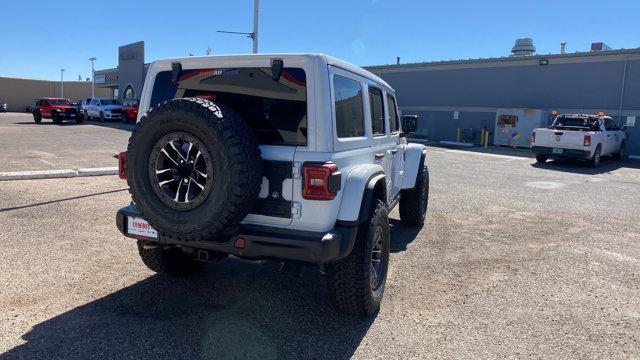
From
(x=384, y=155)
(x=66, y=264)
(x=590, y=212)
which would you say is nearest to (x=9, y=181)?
(x=66, y=264)

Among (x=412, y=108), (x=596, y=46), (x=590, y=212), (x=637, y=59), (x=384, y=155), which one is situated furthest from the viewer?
(x=412, y=108)

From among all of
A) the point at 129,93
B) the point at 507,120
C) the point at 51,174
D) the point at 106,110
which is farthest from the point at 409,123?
the point at 129,93

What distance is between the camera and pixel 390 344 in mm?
3420

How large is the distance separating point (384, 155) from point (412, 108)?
84.4 feet

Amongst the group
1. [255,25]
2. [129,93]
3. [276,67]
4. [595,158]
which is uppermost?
[255,25]

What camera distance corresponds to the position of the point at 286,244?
3229 mm

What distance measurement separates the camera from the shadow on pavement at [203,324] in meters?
3.20

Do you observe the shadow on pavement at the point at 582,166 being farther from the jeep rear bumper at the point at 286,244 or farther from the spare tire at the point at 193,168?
the spare tire at the point at 193,168

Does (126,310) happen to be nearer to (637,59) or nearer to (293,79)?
(293,79)

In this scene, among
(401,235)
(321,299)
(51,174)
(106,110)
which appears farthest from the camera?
(106,110)

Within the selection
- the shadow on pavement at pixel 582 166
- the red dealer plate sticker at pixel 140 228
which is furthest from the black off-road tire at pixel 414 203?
the shadow on pavement at pixel 582 166

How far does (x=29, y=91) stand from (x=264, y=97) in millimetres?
70750

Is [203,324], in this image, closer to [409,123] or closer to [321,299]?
[321,299]

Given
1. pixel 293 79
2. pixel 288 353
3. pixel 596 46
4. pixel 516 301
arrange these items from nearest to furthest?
pixel 288 353 < pixel 293 79 < pixel 516 301 < pixel 596 46
